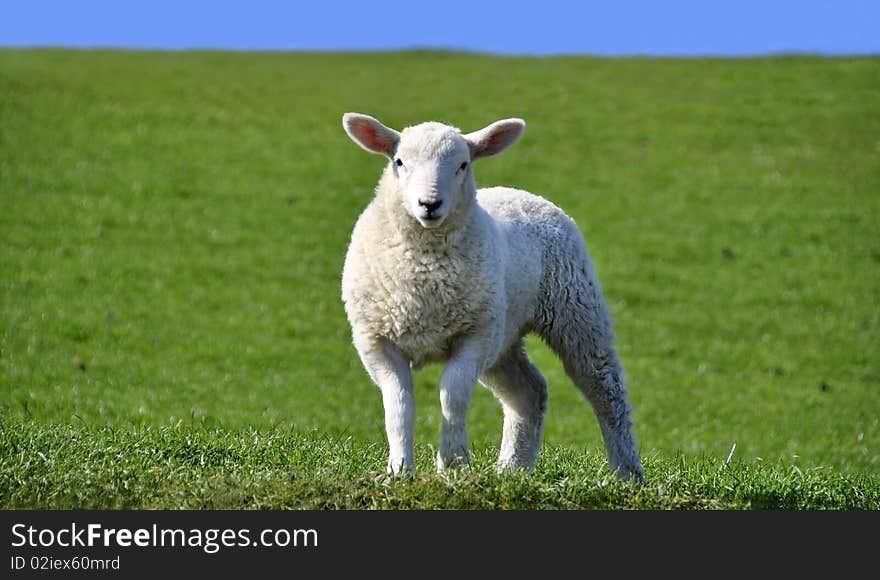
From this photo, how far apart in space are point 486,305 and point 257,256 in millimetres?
13385

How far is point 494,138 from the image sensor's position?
6828mm

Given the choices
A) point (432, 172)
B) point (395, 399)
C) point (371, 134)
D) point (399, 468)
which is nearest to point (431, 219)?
point (432, 172)

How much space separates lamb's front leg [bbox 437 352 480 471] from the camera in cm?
613

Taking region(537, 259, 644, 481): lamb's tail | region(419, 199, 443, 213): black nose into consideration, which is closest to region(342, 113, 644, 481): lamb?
region(419, 199, 443, 213): black nose

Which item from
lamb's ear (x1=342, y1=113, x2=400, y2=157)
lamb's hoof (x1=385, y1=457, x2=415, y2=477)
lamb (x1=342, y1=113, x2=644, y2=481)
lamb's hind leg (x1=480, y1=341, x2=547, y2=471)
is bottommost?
lamb's hoof (x1=385, y1=457, x2=415, y2=477)

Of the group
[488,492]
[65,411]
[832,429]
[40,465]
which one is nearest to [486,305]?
[488,492]

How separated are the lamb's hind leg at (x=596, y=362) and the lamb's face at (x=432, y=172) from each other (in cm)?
137

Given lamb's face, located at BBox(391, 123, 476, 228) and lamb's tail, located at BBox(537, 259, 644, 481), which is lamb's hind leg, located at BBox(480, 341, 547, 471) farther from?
lamb's face, located at BBox(391, 123, 476, 228)

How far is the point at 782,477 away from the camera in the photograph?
777 cm

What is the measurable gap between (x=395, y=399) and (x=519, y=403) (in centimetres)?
173

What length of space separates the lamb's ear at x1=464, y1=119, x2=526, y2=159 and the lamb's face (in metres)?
0.21

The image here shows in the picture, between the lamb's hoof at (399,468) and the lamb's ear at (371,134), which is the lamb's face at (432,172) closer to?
the lamb's ear at (371,134)

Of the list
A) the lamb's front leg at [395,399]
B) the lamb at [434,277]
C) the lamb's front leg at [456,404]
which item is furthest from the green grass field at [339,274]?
the lamb at [434,277]

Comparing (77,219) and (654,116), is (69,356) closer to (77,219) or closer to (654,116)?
(77,219)
